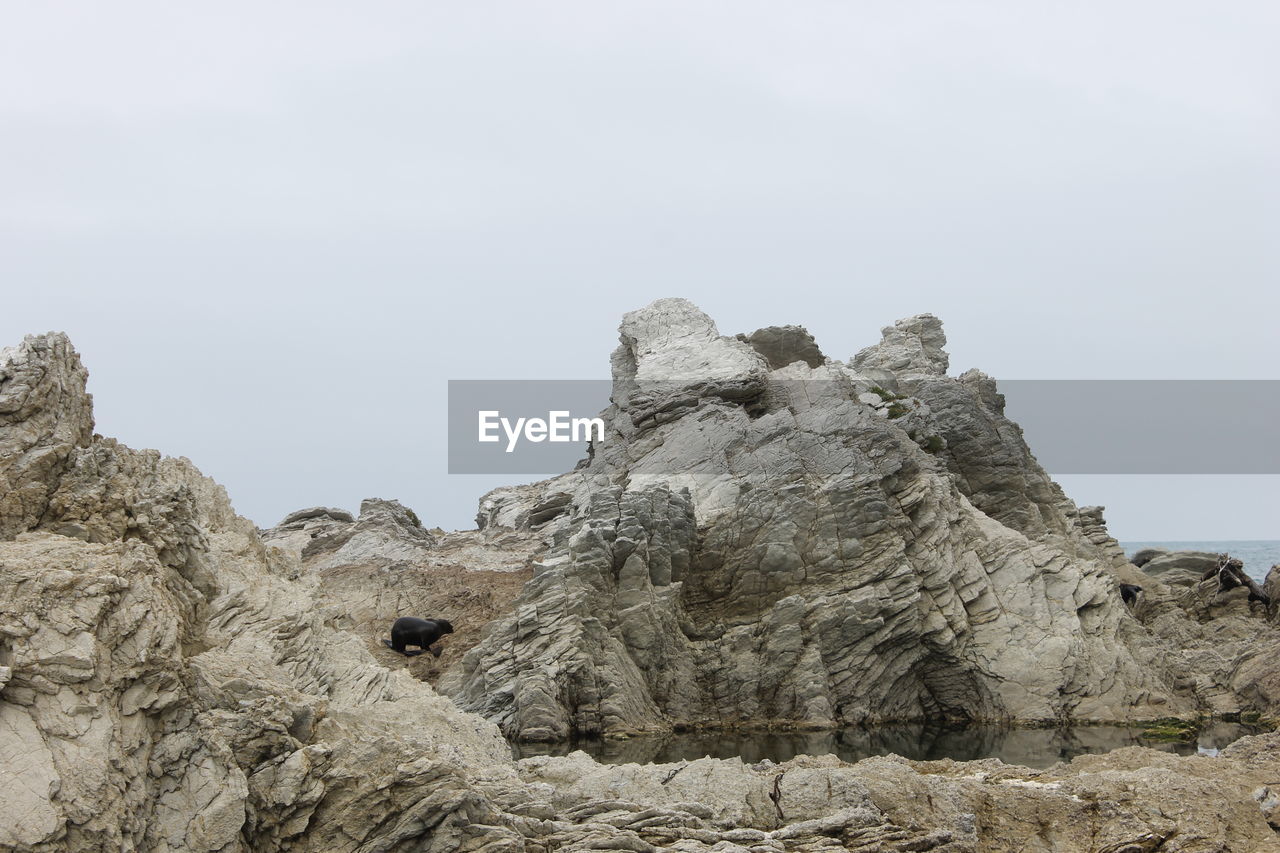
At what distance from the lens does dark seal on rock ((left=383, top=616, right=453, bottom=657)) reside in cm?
4894

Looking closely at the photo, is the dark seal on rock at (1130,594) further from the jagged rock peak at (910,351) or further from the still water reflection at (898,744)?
the jagged rock peak at (910,351)

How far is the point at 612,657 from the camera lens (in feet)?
142

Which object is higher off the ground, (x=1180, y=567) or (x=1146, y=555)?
(x=1180, y=567)

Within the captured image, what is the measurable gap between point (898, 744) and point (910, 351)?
40.6 metres

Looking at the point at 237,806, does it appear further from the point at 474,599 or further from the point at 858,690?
the point at 474,599

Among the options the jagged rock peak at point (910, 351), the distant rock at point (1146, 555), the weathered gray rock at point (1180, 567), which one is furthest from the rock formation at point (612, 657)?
the distant rock at point (1146, 555)

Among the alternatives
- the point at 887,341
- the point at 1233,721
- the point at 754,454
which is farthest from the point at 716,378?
the point at 1233,721

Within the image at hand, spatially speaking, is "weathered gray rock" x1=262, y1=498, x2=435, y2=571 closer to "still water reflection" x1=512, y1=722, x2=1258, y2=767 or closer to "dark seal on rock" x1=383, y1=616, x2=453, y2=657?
"dark seal on rock" x1=383, y1=616, x2=453, y2=657

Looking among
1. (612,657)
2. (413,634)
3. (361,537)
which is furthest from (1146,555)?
(413,634)

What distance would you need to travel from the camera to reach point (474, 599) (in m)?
55.3

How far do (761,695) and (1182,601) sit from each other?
3337cm

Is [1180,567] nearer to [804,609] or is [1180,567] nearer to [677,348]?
[677,348]

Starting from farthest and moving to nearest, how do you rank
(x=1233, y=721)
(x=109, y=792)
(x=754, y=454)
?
1. (x=754, y=454)
2. (x=1233, y=721)
3. (x=109, y=792)

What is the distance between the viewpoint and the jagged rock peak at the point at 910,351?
241ft
